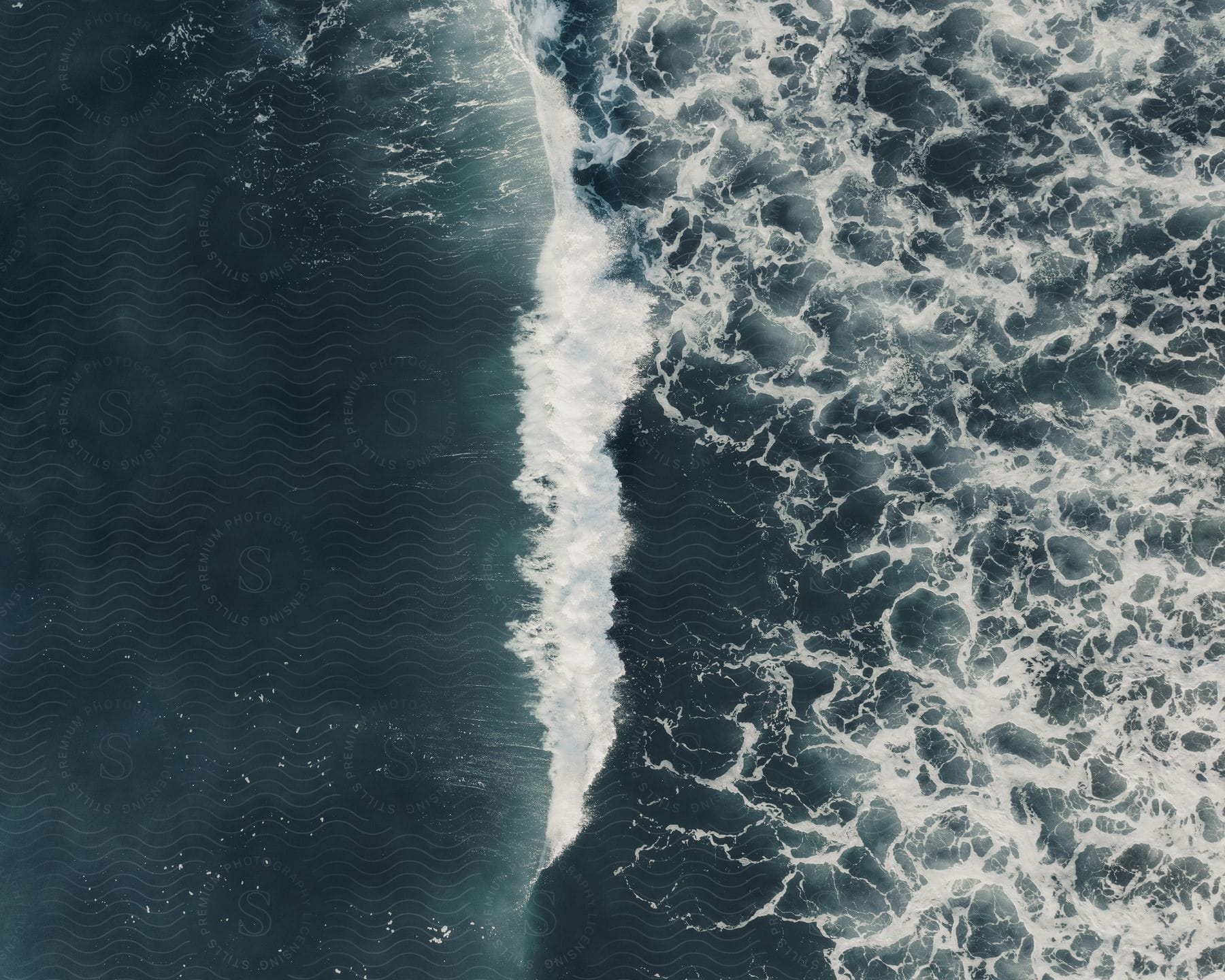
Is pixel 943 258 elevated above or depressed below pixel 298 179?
above

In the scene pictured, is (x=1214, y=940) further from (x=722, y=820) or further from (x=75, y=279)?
(x=75, y=279)

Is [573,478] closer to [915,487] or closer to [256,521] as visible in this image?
[256,521]

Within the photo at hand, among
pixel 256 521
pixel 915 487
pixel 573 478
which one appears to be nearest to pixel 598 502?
pixel 573 478

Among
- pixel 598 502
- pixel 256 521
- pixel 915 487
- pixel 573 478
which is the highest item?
pixel 915 487

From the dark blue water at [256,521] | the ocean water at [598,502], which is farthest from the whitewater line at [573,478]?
the dark blue water at [256,521]

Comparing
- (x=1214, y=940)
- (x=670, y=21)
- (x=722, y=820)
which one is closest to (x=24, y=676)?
(x=722, y=820)

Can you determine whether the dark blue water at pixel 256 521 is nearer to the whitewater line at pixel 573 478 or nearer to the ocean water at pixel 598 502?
the ocean water at pixel 598 502

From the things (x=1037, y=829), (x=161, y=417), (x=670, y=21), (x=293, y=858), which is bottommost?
(x=293, y=858)
